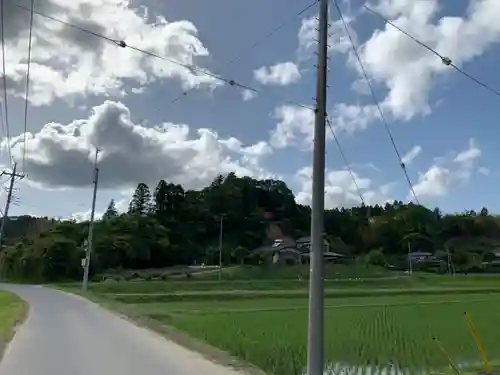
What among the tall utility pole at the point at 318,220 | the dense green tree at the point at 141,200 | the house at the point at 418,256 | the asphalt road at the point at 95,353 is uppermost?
the dense green tree at the point at 141,200

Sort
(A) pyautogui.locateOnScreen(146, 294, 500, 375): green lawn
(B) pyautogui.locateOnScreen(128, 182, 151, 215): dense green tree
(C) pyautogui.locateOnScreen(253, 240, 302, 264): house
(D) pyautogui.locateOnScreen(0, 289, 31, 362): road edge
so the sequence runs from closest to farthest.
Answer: (D) pyautogui.locateOnScreen(0, 289, 31, 362): road edge → (A) pyautogui.locateOnScreen(146, 294, 500, 375): green lawn → (C) pyautogui.locateOnScreen(253, 240, 302, 264): house → (B) pyautogui.locateOnScreen(128, 182, 151, 215): dense green tree

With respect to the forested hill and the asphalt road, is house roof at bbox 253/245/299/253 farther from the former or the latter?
the asphalt road

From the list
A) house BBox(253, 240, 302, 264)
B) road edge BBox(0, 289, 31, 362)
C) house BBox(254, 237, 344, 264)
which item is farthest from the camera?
house BBox(253, 240, 302, 264)

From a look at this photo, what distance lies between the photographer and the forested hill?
74.7m

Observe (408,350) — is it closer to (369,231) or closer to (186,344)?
(186,344)

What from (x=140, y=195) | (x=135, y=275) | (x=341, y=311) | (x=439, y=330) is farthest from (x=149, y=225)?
(x=439, y=330)

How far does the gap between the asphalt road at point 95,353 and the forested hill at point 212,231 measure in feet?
183

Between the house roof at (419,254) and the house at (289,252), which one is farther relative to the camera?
the house roof at (419,254)

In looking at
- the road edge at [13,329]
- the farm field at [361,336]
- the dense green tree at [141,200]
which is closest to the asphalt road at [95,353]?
the road edge at [13,329]

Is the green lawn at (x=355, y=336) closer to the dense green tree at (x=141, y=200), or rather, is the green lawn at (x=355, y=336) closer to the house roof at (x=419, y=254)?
the house roof at (x=419, y=254)

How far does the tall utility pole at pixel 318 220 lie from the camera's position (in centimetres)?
790

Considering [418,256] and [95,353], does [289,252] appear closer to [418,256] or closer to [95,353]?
[418,256]

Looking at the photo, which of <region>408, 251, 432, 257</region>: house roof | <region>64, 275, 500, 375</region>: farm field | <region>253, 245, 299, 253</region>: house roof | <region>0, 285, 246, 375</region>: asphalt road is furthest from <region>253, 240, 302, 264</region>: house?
<region>0, 285, 246, 375</region>: asphalt road

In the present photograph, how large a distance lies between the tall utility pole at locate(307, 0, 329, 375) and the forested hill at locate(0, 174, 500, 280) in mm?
66011
